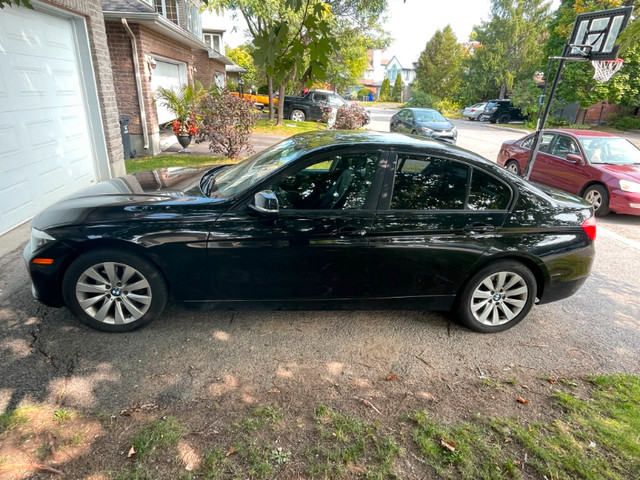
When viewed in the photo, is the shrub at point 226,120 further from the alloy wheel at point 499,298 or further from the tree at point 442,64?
the tree at point 442,64

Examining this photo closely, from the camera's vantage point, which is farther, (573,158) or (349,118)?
(349,118)

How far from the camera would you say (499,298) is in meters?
3.54

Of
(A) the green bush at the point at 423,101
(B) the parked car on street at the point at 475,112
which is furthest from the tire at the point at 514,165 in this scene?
(A) the green bush at the point at 423,101

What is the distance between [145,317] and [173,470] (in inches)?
54.3

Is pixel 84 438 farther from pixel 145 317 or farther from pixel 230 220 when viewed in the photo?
pixel 230 220

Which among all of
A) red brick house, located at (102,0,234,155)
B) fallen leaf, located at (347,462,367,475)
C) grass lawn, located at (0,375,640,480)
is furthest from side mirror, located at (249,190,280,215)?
red brick house, located at (102,0,234,155)

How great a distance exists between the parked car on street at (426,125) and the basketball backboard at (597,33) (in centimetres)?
769

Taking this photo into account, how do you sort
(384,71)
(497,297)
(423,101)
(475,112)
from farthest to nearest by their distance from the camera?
1. (384,71)
2. (423,101)
3. (475,112)
4. (497,297)

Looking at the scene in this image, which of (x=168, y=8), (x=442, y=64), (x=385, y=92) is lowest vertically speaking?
(x=385, y=92)

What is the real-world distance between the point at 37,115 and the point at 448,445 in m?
6.63

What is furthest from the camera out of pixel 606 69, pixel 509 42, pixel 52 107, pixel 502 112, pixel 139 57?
pixel 509 42

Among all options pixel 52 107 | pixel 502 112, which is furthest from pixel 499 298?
pixel 502 112

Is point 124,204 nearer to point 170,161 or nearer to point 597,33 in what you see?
point 170,161

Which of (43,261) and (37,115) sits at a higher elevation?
(37,115)
